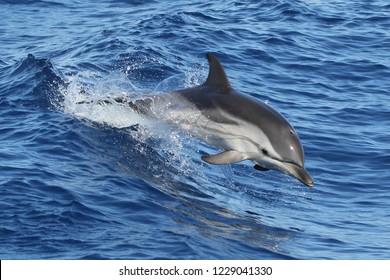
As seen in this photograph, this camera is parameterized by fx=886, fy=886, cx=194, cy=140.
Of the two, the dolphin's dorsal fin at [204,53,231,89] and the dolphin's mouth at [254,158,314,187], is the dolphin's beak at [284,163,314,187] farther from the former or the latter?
the dolphin's dorsal fin at [204,53,231,89]

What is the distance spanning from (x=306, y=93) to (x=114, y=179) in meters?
7.02

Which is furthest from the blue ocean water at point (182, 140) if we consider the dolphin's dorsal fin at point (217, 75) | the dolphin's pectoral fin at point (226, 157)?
the dolphin's dorsal fin at point (217, 75)

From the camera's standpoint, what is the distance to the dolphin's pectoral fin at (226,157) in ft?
36.8

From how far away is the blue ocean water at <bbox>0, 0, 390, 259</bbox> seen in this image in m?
10.4

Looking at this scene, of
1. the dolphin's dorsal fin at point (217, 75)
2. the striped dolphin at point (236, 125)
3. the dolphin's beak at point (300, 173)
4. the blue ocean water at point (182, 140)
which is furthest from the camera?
the dolphin's dorsal fin at point (217, 75)

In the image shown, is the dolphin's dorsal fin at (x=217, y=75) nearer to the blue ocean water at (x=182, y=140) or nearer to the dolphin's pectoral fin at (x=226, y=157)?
the dolphin's pectoral fin at (x=226, y=157)

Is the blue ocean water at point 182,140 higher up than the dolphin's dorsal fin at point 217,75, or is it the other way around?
the dolphin's dorsal fin at point 217,75

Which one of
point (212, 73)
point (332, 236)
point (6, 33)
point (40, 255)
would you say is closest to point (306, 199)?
point (332, 236)

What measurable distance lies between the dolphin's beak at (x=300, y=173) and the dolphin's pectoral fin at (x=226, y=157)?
0.66m

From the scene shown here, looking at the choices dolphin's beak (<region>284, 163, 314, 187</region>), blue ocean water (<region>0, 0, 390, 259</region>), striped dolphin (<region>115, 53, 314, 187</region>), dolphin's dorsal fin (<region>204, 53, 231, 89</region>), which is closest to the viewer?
blue ocean water (<region>0, 0, 390, 259</region>)

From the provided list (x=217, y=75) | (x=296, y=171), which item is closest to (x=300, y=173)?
(x=296, y=171)

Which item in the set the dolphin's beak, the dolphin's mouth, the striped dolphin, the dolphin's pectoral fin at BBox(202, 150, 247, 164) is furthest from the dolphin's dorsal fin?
the dolphin's beak

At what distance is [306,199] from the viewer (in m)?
12.9
